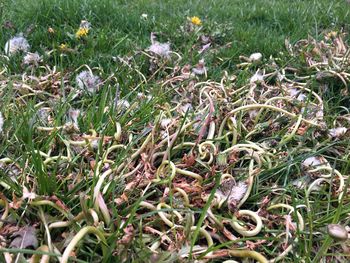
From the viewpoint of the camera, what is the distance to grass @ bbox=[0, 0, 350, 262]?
1102mm

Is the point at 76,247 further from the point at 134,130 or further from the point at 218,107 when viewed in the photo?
the point at 218,107

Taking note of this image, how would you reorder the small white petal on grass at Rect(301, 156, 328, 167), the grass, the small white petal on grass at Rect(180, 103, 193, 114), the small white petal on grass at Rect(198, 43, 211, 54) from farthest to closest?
the small white petal on grass at Rect(198, 43, 211, 54), the small white petal on grass at Rect(180, 103, 193, 114), the small white petal on grass at Rect(301, 156, 328, 167), the grass

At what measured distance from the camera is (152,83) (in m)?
2.05

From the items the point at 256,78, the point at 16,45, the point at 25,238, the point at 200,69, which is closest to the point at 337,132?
the point at 256,78

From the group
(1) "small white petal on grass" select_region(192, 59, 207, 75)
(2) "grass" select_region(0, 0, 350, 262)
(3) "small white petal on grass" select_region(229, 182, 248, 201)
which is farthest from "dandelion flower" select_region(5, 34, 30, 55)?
(3) "small white petal on grass" select_region(229, 182, 248, 201)

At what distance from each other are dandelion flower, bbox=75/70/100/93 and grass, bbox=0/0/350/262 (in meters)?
0.03

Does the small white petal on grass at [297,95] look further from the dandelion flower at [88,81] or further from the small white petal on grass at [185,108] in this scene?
the dandelion flower at [88,81]

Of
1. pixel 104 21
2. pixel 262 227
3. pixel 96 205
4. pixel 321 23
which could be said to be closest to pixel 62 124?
pixel 96 205

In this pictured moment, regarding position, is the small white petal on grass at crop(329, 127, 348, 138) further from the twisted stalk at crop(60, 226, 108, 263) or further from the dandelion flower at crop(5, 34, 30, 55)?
the dandelion flower at crop(5, 34, 30, 55)

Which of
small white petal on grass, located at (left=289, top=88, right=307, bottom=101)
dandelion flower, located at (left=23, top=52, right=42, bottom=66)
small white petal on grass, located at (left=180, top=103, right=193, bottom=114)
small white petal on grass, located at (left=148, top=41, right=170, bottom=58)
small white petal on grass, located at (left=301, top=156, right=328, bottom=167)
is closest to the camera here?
small white petal on grass, located at (left=301, top=156, right=328, bottom=167)

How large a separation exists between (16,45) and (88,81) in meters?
0.53

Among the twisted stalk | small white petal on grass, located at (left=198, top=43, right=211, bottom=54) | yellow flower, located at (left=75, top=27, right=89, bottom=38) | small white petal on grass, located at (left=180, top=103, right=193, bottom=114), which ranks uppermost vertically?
the twisted stalk

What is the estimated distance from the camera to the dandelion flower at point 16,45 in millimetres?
2182

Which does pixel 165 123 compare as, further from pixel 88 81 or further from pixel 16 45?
pixel 16 45
